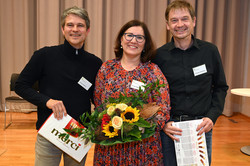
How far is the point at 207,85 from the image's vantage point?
77.6 inches

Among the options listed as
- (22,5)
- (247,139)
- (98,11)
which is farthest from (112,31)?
(247,139)

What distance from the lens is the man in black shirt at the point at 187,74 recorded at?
1.90 metres

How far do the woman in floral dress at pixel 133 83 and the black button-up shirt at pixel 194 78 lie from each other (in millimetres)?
146

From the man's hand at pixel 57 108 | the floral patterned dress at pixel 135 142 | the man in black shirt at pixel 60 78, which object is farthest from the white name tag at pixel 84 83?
the man's hand at pixel 57 108

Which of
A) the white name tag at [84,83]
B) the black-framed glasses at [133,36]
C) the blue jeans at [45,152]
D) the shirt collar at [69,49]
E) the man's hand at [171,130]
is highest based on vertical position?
the black-framed glasses at [133,36]

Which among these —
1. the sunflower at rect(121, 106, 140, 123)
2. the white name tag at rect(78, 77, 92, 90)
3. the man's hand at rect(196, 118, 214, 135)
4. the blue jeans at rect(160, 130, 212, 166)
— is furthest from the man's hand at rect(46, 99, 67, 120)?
the man's hand at rect(196, 118, 214, 135)

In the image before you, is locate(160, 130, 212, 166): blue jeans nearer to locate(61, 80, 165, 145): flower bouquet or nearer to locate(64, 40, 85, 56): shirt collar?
locate(61, 80, 165, 145): flower bouquet

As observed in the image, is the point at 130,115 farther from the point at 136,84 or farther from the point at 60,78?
the point at 60,78

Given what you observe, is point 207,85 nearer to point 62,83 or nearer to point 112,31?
point 62,83

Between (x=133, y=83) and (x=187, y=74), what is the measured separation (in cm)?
46

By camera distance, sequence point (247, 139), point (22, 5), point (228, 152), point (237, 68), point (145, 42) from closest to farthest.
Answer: point (145, 42)
point (228, 152)
point (247, 139)
point (22, 5)
point (237, 68)

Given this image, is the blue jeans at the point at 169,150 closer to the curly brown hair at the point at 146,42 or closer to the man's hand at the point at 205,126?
the man's hand at the point at 205,126

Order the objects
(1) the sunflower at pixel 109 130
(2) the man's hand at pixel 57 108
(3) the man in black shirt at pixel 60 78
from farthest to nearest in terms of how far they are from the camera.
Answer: (3) the man in black shirt at pixel 60 78 → (2) the man's hand at pixel 57 108 → (1) the sunflower at pixel 109 130

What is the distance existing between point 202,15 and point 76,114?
194 inches
